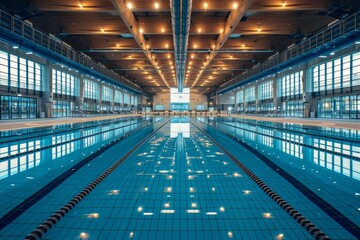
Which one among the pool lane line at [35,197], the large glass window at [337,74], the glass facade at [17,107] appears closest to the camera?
the pool lane line at [35,197]

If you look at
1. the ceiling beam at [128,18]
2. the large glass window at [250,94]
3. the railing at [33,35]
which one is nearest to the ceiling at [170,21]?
the ceiling beam at [128,18]

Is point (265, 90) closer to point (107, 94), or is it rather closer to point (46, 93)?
point (107, 94)

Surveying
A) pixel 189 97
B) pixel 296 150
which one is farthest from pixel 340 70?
pixel 189 97

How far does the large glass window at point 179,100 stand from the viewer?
4184cm

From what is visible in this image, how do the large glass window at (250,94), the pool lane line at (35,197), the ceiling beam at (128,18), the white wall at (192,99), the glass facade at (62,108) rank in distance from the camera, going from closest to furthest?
the pool lane line at (35,197) → the ceiling beam at (128,18) → the glass facade at (62,108) → the large glass window at (250,94) → the white wall at (192,99)

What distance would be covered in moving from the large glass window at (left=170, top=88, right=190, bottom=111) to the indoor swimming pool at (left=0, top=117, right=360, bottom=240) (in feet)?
123

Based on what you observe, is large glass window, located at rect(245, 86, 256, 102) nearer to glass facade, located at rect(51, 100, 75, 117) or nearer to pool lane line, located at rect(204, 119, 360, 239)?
glass facade, located at rect(51, 100, 75, 117)

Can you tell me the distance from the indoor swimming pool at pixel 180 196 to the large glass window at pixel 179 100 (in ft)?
123

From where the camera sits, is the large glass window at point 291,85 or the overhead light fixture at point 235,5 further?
the large glass window at point 291,85

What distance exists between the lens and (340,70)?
44.7 ft

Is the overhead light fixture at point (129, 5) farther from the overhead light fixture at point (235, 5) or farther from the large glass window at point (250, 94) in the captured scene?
the large glass window at point (250, 94)

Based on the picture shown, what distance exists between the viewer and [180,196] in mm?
2621

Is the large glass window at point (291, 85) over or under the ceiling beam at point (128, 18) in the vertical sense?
under

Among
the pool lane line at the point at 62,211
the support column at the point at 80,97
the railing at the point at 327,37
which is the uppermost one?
the railing at the point at 327,37
